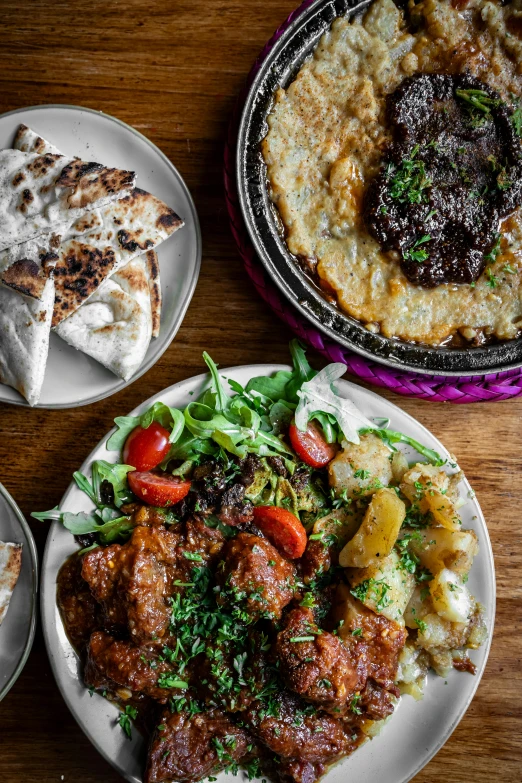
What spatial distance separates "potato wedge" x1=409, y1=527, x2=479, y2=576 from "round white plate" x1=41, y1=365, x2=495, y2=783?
157 millimetres

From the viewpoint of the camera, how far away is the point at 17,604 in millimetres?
→ 3385

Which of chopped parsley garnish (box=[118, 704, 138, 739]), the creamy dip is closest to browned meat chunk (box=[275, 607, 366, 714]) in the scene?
chopped parsley garnish (box=[118, 704, 138, 739])

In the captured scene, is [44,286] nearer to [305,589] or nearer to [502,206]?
[305,589]

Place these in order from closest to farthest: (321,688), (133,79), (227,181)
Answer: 1. (321,688)
2. (227,181)
3. (133,79)

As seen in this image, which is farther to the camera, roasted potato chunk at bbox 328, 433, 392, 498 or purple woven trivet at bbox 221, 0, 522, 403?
purple woven trivet at bbox 221, 0, 522, 403

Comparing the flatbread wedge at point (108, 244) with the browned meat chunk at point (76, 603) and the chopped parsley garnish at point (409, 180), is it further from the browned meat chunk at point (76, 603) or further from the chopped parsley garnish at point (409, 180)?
the browned meat chunk at point (76, 603)

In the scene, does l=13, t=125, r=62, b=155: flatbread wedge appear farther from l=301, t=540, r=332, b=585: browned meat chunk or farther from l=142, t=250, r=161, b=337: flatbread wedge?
l=301, t=540, r=332, b=585: browned meat chunk

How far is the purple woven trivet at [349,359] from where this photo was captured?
3367mm

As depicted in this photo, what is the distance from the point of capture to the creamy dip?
3.16m

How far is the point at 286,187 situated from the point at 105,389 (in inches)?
58.1

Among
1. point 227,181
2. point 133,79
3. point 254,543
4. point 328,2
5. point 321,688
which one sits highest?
point 328,2

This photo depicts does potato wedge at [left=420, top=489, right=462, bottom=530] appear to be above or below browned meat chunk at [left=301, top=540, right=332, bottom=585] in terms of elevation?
above

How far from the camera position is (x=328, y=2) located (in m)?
3.16

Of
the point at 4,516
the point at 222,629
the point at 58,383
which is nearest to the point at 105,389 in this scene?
the point at 58,383
